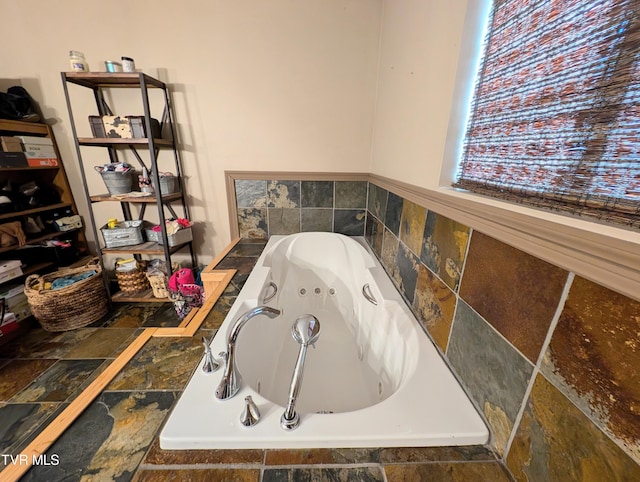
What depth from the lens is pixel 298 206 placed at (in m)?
2.07

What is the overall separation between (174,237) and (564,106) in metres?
2.17

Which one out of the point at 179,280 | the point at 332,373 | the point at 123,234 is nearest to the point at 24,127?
the point at 123,234

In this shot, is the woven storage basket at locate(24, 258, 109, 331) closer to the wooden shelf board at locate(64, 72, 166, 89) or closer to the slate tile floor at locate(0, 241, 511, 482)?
the slate tile floor at locate(0, 241, 511, 482)

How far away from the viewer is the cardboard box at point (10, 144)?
1.61m

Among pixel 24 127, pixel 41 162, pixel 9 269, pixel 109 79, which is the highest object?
pixel 109 79

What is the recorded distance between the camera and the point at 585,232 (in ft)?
1.38

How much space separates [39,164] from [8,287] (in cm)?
89

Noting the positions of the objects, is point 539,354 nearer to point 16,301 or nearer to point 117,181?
point 117,181

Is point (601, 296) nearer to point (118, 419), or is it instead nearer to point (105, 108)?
point (118, 419)

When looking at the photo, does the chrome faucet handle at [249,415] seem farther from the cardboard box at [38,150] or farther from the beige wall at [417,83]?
the cardboard box at [38,150]

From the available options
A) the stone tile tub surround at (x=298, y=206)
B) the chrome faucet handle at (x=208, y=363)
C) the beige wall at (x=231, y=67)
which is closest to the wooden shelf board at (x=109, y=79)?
the beige wall at (x=231, y=67)

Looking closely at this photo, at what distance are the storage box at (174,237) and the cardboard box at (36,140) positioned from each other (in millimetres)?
900

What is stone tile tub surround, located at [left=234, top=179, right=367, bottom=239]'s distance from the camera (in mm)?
2041

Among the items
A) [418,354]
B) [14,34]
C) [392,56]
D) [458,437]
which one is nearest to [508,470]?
[458,437]
